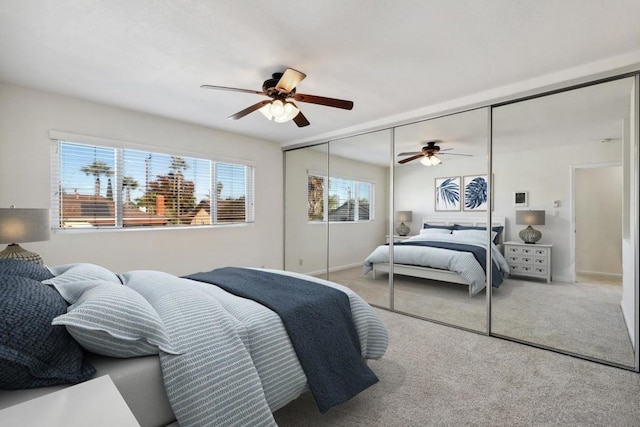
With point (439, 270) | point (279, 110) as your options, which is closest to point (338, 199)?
point (439, 270)

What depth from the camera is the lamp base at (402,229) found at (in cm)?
383

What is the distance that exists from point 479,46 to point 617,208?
5.92ft

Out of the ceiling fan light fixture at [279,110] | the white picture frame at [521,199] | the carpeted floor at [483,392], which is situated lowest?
the carpeted floor at [483,392]

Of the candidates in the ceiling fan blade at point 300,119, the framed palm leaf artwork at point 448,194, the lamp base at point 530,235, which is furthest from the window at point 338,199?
the lamp base at point 530,235

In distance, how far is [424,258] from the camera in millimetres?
3801

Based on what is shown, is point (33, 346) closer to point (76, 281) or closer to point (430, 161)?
point (76, 281)

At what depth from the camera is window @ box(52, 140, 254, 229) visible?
10.8 ft

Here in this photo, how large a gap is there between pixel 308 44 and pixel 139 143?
2583 millimetres

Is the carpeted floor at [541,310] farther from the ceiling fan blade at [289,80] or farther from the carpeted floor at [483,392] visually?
the ceiling fan blade at [289,80]

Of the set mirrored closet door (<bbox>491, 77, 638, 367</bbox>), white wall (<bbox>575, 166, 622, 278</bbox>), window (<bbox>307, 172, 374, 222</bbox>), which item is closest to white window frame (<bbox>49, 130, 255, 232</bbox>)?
window (<bbox>307, 172, 374, 222</bbox>)

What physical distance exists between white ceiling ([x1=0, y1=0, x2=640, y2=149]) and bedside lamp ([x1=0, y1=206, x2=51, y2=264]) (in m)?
1.22

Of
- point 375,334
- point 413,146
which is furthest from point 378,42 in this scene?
point 375,334

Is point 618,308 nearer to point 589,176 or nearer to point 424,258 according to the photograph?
point 589,176

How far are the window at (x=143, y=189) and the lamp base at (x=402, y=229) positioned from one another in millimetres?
2328
